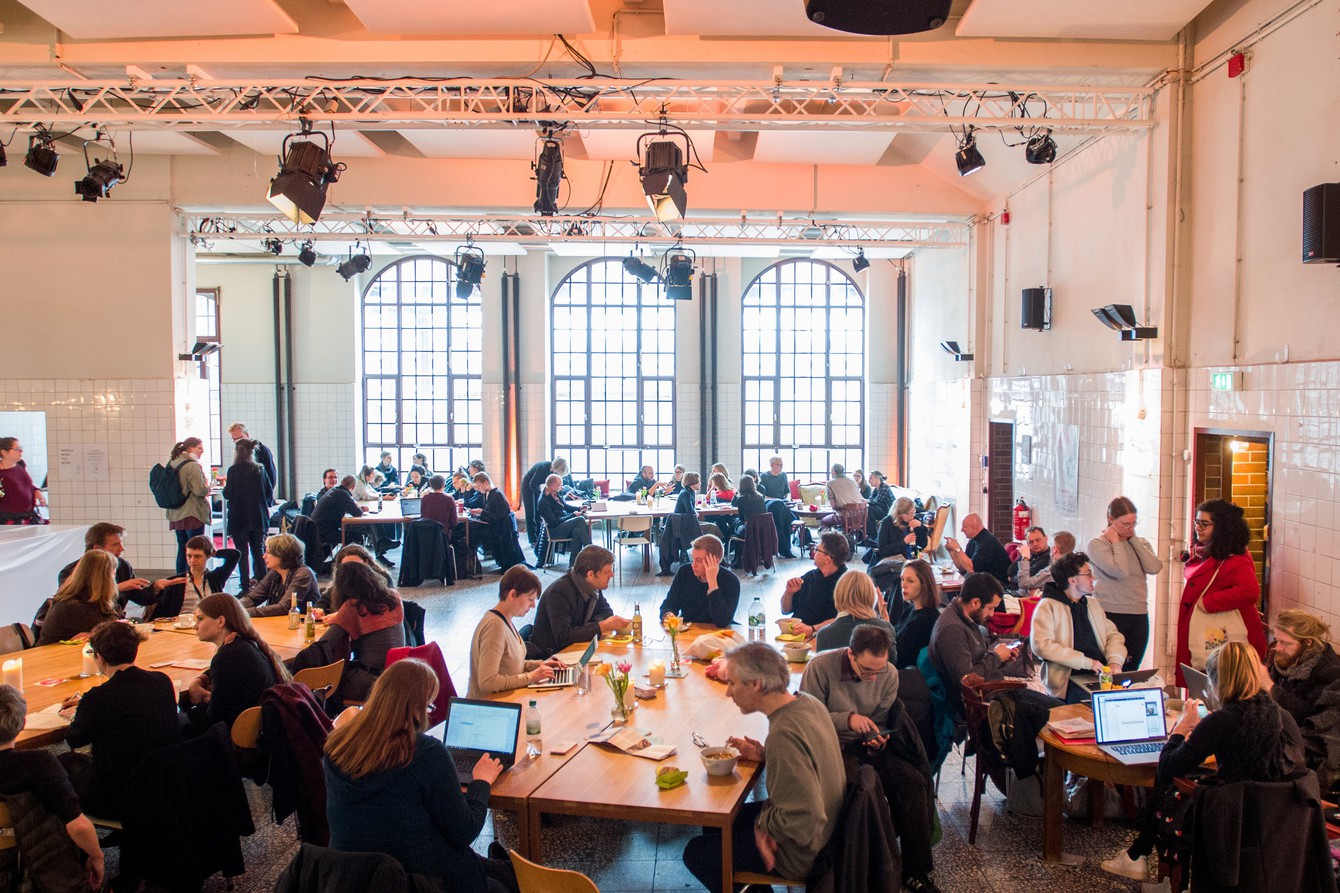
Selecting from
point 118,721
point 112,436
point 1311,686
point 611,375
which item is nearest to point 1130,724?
point 1311,686

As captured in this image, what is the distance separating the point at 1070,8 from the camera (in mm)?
5758

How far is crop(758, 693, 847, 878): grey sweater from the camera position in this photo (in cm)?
309

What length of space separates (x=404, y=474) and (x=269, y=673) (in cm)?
1201

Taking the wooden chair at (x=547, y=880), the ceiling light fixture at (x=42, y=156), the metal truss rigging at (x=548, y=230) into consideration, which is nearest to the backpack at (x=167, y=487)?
the metal truss rigging at (x=548, y=230)

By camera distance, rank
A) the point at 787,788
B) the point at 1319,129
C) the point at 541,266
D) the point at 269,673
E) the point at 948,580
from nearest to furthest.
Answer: the point at 787,788
the point at 269,673
the point at 1319,129
the point at 948,580
the point at 541,266

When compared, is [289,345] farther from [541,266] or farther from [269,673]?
[269,673]

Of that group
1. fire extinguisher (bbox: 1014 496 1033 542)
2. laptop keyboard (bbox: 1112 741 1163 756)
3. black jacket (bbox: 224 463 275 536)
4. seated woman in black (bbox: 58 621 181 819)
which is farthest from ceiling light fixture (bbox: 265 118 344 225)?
fire extinguisher (bbox: 1014 496 1033 542)

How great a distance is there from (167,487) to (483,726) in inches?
299

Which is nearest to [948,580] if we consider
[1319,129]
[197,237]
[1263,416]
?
[1263,416]

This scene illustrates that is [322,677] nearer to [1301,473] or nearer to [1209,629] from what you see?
[1209,629]

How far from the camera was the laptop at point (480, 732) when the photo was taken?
11.5ft

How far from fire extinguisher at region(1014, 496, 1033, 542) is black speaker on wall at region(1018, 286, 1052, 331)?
5.92 ft

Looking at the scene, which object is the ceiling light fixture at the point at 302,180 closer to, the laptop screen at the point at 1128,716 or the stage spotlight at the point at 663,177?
the stage spotlight at the point at 663,177

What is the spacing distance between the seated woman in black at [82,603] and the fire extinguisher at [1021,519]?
7783 mm
